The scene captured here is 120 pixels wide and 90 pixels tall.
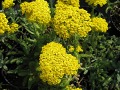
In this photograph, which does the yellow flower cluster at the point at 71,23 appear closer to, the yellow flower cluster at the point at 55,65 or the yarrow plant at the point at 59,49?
the yarrow plant at the point at 59,49

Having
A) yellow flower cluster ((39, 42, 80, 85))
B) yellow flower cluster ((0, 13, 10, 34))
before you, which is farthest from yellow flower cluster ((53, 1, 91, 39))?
yellow flower cluster ((0, 13, 10, 34))

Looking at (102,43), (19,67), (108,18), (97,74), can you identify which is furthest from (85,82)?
(108,18)

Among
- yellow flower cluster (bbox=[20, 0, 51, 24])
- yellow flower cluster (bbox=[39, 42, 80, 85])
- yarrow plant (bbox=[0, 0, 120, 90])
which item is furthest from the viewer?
yellow flower cluster (bbox=[20, 0, 51, 24])

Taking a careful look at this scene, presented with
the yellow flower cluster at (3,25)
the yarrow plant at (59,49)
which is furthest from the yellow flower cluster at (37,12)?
the yellow flower cluster at (3,25)

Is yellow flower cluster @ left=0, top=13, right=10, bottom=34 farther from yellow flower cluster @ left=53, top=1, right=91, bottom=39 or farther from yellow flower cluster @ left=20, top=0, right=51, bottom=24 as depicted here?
yellow flower cluster @ left=53, top=1, right=91, bottom=39

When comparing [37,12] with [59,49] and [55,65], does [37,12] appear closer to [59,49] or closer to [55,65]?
[59,49]

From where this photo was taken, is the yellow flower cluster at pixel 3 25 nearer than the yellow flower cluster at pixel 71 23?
No

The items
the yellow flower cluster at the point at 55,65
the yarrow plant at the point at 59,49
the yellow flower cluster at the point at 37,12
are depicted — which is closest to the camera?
the yellow flower cluster at the point at 55,65

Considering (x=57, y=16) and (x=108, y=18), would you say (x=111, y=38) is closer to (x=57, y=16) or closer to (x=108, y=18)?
(x=108, y=18)
